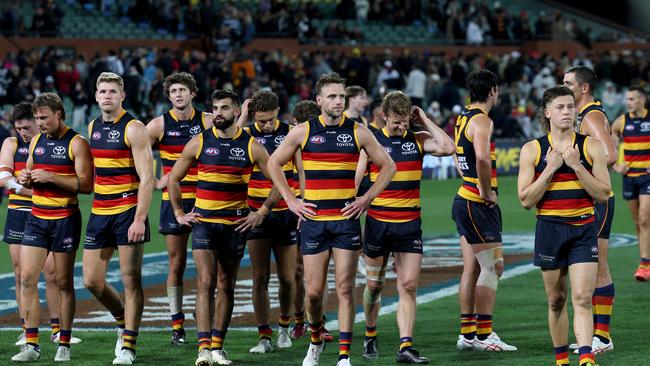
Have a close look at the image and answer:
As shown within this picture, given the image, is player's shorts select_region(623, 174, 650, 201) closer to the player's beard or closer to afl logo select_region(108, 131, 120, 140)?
the player's beard

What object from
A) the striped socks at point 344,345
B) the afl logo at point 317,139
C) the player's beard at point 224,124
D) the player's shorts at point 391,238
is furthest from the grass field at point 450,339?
the player's beard at point 224,124

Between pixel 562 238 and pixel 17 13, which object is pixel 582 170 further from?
pixel 17 13

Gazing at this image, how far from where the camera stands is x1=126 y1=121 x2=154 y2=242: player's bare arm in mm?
10188

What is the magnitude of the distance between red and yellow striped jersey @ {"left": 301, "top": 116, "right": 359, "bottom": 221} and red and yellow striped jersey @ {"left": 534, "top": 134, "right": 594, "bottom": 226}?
1593mm

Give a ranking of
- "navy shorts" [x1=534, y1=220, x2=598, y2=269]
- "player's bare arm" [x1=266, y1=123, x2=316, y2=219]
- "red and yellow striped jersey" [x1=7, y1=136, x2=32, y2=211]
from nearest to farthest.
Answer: "navy shorts" [x1=534, y1=220, x2=598, y2=269]
"player's bare arm" [x1=266, y1=123, x2=316, y2=219]
"red and yellow striped jersey" [x1=7, y1=136, x2=32, y2=211]

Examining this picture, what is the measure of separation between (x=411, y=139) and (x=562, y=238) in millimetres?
2003

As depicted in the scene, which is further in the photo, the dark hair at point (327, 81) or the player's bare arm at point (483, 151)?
the player's bare arm at point (483, 151)

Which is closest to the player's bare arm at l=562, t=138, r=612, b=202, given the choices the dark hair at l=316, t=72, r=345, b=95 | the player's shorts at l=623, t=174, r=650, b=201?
the dark hair at l=316, t=72, r=345, b=95

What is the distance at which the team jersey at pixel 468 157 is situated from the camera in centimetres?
1093

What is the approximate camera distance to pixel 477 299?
11.0m

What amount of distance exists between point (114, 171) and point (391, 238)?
2448 millimetres

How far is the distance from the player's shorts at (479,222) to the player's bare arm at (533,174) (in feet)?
5.68

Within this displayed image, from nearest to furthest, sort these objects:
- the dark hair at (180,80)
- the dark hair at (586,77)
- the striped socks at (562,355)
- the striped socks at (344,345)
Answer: the striped socks at (562,355)
the striped socks at (344,345)
the dark hair at (586,77)
the dark hair at (180,80)

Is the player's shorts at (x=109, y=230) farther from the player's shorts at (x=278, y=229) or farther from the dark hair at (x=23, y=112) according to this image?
the dark hair at (x=23, y=112)
